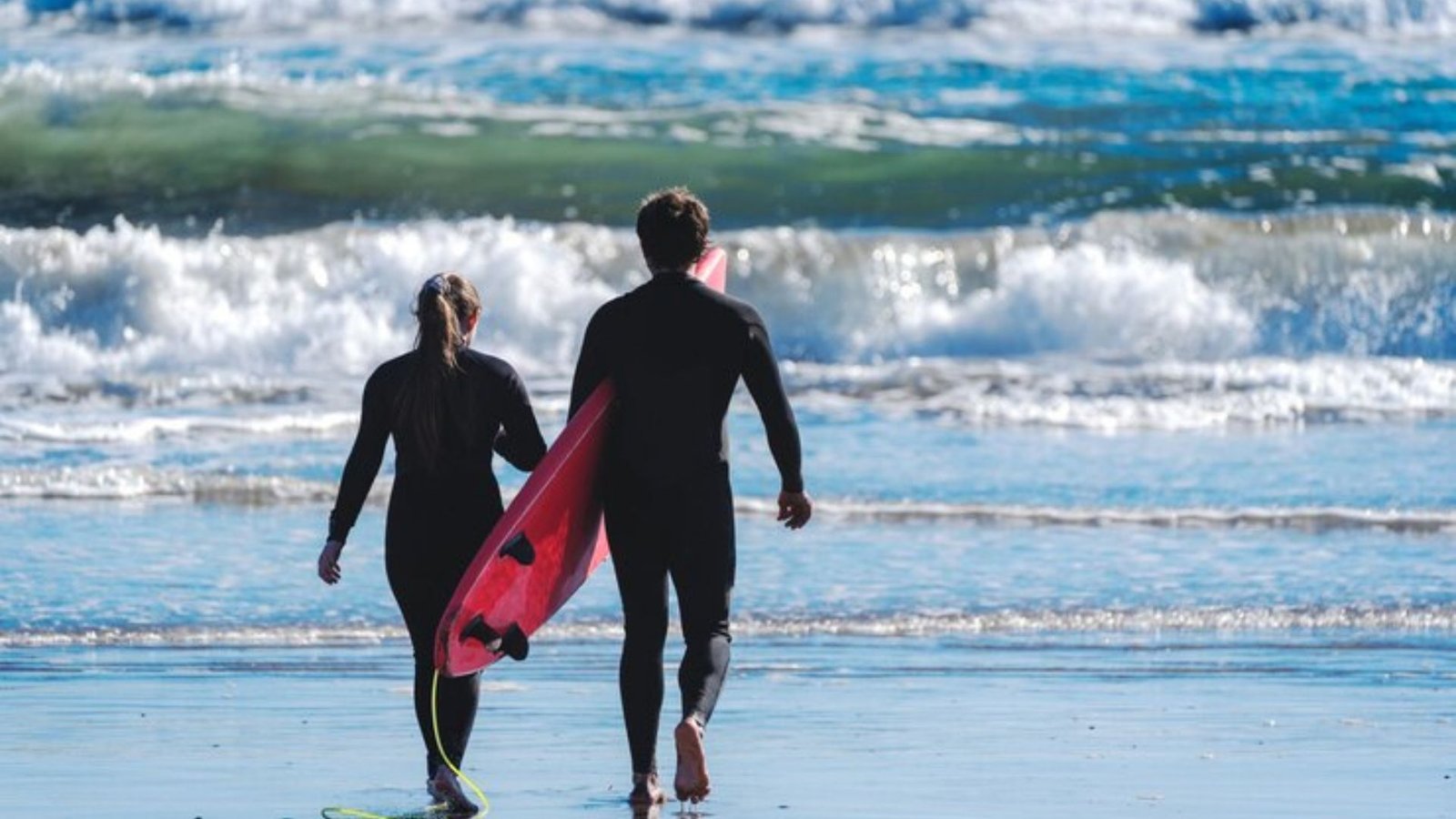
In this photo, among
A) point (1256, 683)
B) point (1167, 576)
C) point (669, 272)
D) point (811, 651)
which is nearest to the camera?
point (669, 272)

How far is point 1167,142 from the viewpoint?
1008 inches

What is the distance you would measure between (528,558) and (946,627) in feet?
10.2

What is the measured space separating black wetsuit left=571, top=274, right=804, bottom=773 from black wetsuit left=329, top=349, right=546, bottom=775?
0.16 metres

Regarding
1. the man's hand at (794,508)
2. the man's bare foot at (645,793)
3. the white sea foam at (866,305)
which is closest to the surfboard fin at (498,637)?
the man's bare foot at (645,793)

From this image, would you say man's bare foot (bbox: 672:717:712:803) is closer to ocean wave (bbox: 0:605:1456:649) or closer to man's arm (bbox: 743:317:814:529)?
man's arm (bbox: 743:317:814:529)

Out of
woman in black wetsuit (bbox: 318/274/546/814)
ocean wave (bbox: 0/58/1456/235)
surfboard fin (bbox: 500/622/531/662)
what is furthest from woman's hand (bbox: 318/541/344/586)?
ocean wave (bbox: 0/58/1456/235)

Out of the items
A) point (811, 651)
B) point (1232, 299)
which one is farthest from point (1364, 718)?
point (1232, 299)

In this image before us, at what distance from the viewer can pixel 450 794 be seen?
587 cm

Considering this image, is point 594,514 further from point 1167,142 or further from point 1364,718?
point 1167,142

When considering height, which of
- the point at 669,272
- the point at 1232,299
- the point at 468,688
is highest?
the point at 669,272

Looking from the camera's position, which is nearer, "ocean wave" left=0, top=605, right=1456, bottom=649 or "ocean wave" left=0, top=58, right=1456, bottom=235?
"ocean wave" left=0, top=605, right=1456, bottom=649

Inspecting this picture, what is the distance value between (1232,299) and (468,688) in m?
14.5

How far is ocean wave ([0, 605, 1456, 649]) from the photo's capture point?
28.1ft

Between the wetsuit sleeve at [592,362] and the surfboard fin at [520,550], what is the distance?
0.91 ft
